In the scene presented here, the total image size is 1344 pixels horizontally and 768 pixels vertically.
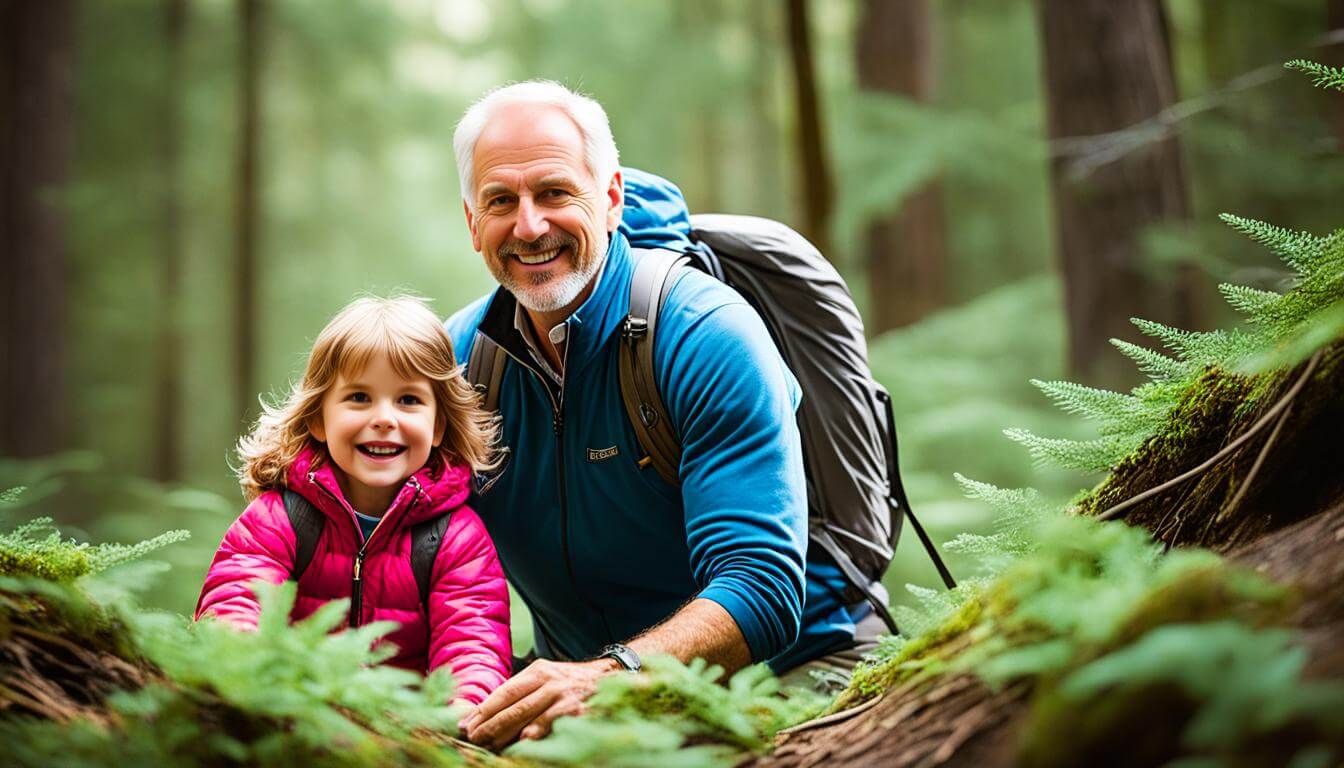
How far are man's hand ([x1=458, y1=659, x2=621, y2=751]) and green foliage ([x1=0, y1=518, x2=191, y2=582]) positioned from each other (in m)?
0.79

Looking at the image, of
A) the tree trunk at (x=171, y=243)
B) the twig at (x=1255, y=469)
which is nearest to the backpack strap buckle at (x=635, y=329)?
the twig at (x=1255, y=469)

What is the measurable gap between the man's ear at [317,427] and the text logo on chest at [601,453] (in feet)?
2.59

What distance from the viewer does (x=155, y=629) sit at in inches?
64.6

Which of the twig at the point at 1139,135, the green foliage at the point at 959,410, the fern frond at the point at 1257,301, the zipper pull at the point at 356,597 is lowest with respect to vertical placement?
the green foliage at the point at 959,410

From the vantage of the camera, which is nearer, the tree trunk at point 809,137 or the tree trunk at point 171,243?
the tree trunk at point 809,137

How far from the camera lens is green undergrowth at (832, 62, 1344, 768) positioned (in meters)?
1.04

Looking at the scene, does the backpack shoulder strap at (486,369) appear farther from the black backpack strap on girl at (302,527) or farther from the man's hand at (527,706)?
the man's hand at (527,706)

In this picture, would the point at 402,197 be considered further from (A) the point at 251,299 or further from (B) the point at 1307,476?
(B) the point at 1307,476

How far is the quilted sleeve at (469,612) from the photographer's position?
2.51 m

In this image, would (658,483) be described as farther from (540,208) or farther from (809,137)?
(809,137)

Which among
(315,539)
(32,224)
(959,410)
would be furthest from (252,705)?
(32,224)

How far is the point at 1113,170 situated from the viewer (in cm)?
657

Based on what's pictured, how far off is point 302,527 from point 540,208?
1.19 m

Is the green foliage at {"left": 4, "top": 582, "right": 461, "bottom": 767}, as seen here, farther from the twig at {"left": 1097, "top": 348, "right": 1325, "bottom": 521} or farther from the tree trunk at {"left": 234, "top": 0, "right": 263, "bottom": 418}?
the tree trunk at {"left": 234, "top": 0, "right": 263, "bottom": 418}
